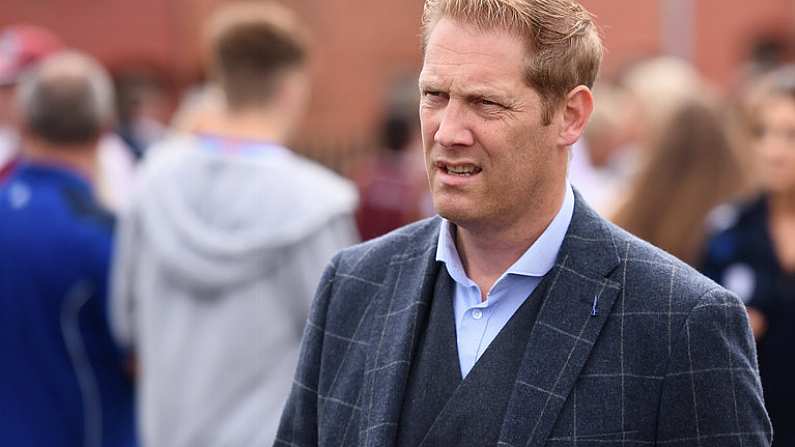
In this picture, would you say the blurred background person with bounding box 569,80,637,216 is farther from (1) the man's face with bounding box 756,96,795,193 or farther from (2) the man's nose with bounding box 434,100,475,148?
(2) the man's nose with bounding box 434,100,475,148

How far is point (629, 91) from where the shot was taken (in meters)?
8.05

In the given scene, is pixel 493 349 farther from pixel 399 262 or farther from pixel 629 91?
pixel 629 91

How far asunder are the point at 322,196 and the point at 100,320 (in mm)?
998

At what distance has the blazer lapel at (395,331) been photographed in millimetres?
2598

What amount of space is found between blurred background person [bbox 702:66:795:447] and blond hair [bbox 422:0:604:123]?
93.3 inches

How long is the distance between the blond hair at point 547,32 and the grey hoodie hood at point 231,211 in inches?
86.8

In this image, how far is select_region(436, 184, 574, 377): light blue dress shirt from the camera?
8.56 feet

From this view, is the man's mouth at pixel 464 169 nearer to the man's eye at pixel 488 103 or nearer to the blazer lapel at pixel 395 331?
the man's eye at pixel 488 103

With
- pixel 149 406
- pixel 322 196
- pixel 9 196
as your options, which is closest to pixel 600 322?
pixel 322 196

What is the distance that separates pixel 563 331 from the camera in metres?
2.52

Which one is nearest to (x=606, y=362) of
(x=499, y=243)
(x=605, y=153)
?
(x=499, y=243)

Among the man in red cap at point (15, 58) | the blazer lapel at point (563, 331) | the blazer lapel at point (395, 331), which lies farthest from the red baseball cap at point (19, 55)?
the blazer lapel at point (563, 331)

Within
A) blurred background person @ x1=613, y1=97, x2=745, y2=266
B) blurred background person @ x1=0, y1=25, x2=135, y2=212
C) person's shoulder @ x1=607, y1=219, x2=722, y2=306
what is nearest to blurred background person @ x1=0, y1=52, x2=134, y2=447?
blurred background person @ x1=0, y1=25, x2=135, y2=212

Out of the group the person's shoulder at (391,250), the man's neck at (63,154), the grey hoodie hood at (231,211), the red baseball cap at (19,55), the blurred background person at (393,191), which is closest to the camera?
the person's shoulder at (391,250)
